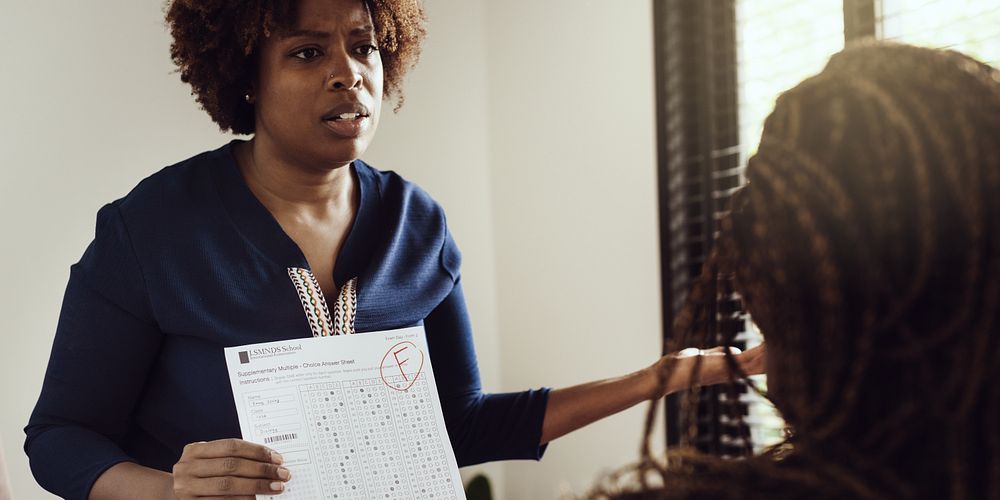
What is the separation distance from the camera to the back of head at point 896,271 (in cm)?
57

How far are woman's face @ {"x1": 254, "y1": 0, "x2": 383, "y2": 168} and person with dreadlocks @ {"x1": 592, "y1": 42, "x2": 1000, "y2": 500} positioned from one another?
0.83 meters

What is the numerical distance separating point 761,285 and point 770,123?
0.12 meters

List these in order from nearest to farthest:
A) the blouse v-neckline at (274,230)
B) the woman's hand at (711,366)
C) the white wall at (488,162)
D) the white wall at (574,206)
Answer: the woman's hand at (711,366) < the blouse v-neckline at (274,230) < the white wall at (488,162) < the white wall at (574,206)

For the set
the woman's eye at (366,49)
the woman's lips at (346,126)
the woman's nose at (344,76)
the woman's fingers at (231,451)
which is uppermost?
the woman's eye at (366,49)

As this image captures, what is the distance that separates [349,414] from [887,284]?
2.48ft

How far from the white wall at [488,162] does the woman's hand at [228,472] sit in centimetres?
132

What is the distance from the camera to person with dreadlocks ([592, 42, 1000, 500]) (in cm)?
57

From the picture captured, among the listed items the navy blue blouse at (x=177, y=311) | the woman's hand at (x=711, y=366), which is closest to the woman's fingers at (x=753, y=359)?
the woman's hand at (x=711, y=366)

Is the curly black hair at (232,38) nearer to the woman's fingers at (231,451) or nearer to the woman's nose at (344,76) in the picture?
the woman's nose at (344,76)

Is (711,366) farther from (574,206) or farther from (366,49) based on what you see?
(574,206)

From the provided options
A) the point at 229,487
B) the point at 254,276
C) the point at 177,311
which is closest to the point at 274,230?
the point at 254,276

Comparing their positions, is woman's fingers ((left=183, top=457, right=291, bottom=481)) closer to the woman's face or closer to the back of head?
the woman's face

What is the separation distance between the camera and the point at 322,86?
1337mm

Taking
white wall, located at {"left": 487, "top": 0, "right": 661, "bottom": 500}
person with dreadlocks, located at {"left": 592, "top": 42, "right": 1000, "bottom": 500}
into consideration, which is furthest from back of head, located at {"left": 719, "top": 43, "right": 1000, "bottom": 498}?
white wall, located at {"left": 487, "top": 0, "right": 661, "bottom": 500}
